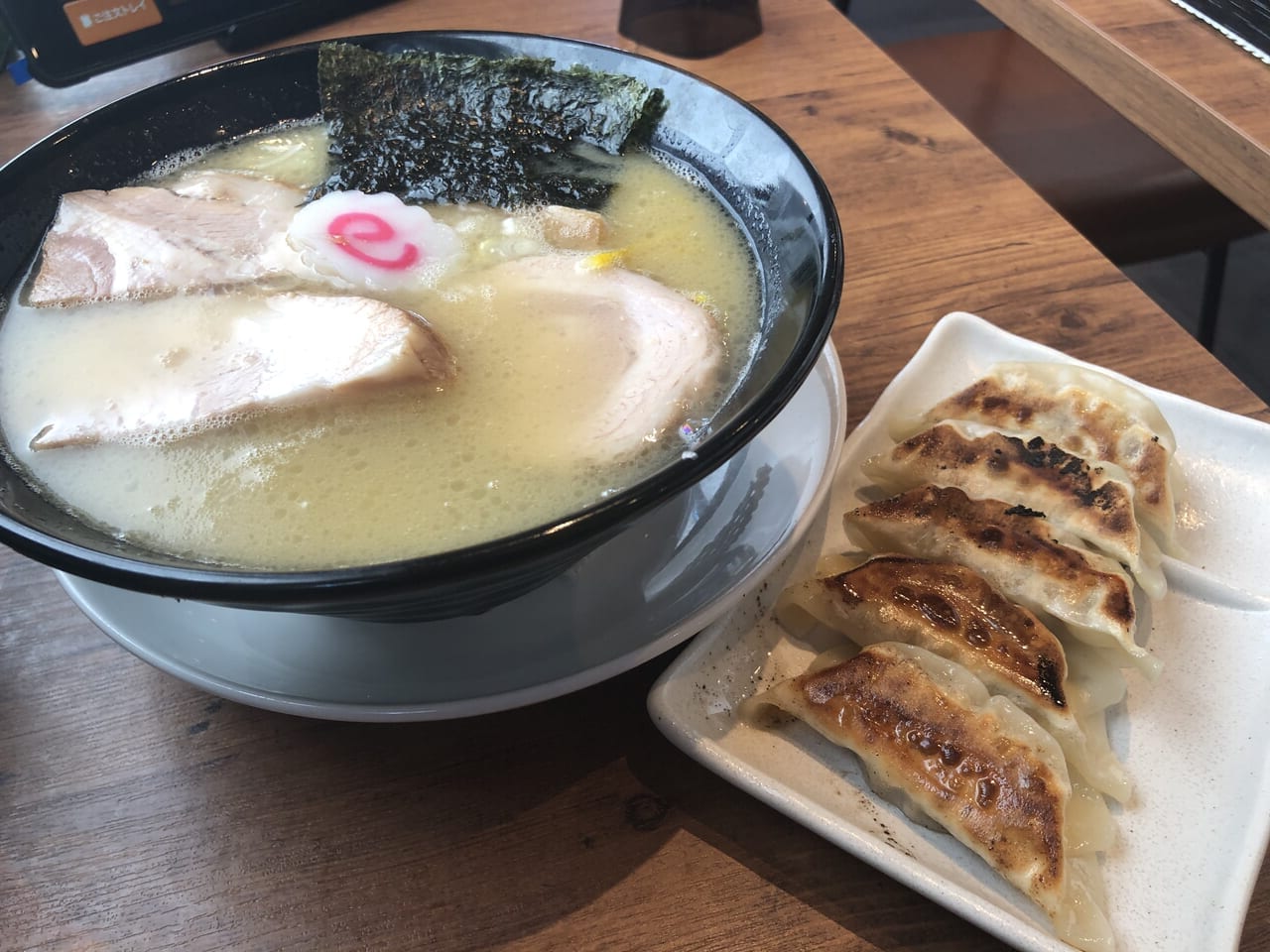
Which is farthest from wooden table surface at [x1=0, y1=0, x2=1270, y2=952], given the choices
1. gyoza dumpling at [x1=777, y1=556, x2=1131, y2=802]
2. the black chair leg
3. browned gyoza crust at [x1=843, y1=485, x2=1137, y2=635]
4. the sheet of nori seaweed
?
the black chair leg

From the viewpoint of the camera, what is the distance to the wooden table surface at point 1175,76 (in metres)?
1.70

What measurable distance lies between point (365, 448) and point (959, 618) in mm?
690

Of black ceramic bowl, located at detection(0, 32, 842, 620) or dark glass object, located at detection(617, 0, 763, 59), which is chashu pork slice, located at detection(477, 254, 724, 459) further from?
dark glass object, located at detection(617, 0, 763, 59)

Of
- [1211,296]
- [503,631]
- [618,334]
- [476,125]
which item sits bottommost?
[1211,296]

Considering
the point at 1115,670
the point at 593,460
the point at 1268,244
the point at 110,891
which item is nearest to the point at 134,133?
the point at 593,460

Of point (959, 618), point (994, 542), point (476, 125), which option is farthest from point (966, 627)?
point (476, 125)

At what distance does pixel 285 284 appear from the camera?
1168 mm

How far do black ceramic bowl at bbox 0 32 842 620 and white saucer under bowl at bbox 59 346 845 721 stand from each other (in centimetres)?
7

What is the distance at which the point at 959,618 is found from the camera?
1.03 metres

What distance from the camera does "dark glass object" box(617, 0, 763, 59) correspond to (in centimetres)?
211

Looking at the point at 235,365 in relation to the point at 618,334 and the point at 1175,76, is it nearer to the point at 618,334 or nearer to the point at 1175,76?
the point at 618,334

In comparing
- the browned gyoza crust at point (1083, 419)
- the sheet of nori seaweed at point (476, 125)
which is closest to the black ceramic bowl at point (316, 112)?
the sheet of nori seaweed at point (476, 125)

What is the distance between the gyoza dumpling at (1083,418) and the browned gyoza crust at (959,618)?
0.27 metres

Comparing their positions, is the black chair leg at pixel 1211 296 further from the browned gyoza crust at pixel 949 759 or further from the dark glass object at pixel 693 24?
the browned gyoza crust at pixel 949 759
